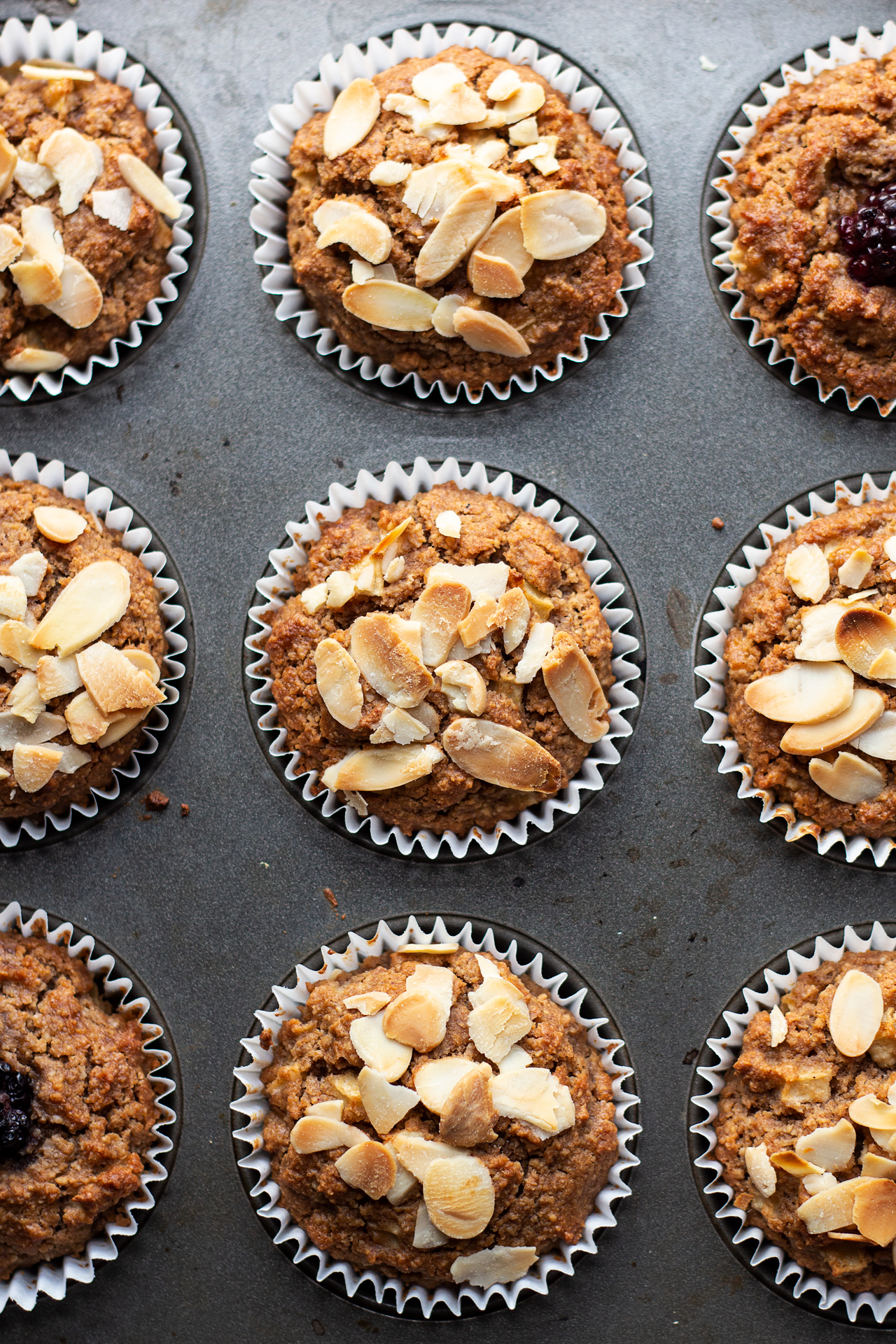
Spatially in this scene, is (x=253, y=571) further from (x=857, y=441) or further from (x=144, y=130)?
(x=857, y=441)

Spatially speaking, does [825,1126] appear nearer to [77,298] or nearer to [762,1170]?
[762,1170]

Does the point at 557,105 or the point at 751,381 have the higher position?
the point at 557,105

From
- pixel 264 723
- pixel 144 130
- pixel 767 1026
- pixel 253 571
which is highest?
pixel 144 130

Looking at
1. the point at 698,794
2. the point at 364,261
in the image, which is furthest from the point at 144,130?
the point at 698,794

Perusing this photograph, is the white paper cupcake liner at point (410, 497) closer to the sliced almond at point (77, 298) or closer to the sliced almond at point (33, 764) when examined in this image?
the sliced almond at point (33, 764)

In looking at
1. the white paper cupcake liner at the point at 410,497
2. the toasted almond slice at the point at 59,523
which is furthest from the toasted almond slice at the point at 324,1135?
the toasted almond slice at the point at 59,523

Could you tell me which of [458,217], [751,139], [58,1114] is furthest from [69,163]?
[58,1114]
